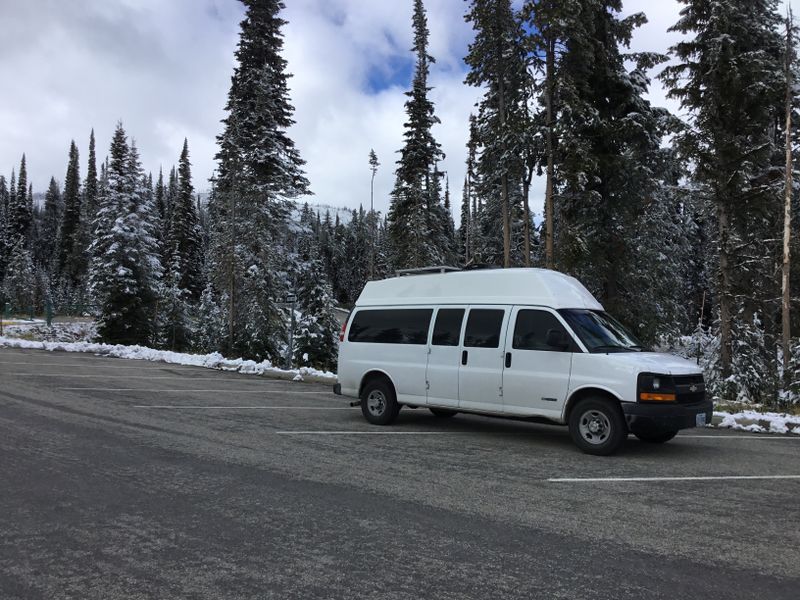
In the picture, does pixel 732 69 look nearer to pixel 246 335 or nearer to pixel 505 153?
pixel 505 153

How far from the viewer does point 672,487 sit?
6.57 meters

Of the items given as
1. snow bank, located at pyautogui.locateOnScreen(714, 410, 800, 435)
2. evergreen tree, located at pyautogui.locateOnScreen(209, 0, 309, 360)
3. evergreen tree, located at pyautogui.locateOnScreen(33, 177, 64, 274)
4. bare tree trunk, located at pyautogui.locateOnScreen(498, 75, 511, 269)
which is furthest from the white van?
evergreen tree, located at pyautogui.locateOnScreen(33, 177, 64, 274)

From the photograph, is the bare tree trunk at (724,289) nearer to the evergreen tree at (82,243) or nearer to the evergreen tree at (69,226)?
the evergreen tree at (82,243)

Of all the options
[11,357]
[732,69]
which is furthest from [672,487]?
[11,357]

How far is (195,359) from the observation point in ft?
69.4

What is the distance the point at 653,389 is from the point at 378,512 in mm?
4374

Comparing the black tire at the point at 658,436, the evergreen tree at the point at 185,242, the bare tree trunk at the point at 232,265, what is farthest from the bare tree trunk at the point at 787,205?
the evergreen tree at the point at 185,242

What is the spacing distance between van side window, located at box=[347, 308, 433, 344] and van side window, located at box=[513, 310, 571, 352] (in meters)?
1.74

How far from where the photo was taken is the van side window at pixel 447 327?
32.0 ft

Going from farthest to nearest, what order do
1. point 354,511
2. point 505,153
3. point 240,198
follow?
1. point 240,198
2. point 505,153
3. point 354,511

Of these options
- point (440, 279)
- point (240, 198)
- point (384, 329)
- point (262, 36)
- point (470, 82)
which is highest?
point (262, 36)

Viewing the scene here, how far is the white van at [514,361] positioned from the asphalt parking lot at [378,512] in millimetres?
567

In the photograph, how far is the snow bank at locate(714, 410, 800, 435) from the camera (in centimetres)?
1091

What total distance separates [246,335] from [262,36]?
53.1ft
